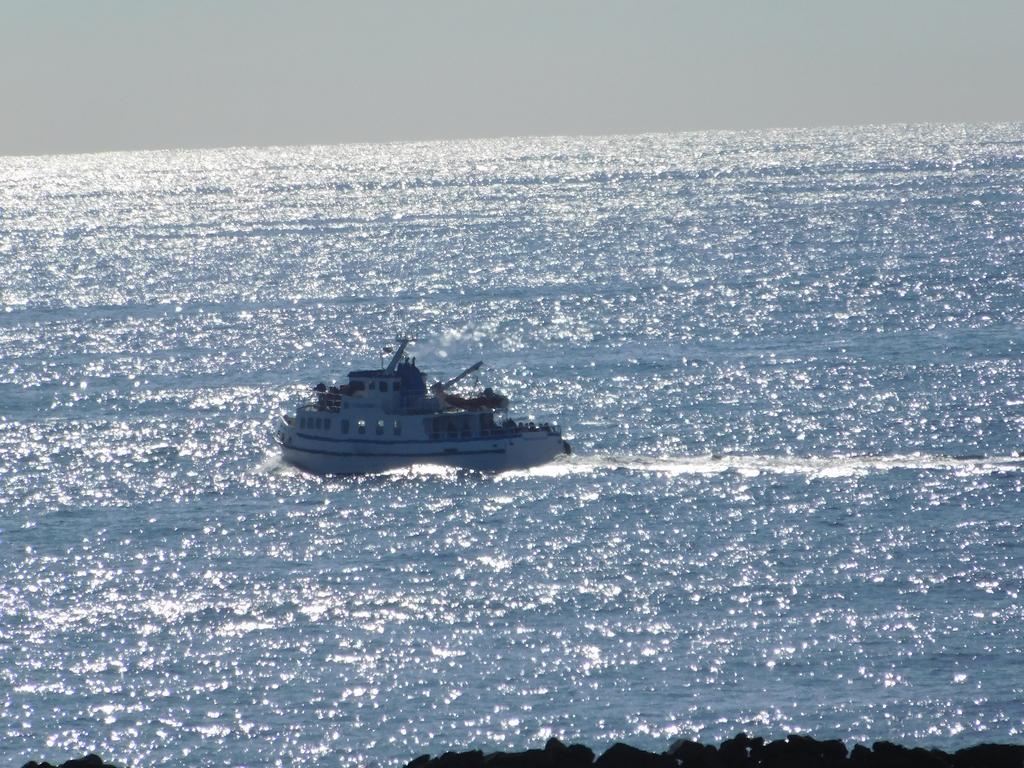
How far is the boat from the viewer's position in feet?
269

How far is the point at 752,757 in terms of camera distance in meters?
32.8

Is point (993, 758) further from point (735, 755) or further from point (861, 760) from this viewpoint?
point (735, 755)

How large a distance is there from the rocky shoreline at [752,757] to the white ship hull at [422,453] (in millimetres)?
49063

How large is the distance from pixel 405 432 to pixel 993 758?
176 feet

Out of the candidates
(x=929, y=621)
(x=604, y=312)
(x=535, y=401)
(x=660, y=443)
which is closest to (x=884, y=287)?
(x=604, y=312)

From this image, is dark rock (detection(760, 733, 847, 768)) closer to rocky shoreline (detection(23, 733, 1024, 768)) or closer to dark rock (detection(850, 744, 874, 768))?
rocky shoreline (detection(23, 733, 1024, 768))

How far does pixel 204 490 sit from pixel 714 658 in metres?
33.7

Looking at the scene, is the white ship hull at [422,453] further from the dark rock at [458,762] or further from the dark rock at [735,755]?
the dark rock at [458,762]

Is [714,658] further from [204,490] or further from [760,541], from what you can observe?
[204,490]

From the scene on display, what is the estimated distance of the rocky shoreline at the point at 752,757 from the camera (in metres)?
31.8

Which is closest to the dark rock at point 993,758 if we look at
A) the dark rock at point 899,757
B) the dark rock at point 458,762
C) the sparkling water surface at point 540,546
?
the dark rock at point 899,757

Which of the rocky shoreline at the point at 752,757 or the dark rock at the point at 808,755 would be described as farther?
the dark rock at the point at 808,755

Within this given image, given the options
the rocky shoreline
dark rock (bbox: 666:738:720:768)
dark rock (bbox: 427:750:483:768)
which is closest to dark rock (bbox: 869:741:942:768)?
the rocky shoreline

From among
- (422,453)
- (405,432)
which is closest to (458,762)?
(422,453)
